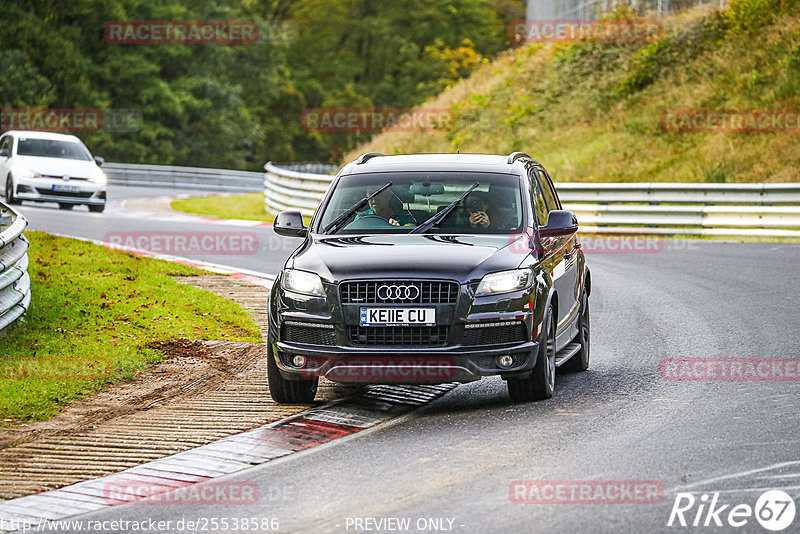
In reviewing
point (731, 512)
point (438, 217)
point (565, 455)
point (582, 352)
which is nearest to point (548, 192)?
point (582, 352)

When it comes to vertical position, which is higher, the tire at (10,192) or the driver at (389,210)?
the driver at (389,210)

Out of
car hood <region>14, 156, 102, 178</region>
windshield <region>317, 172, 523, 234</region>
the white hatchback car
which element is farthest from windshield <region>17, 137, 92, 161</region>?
windshield <region>317, 172, 523, 234</region>

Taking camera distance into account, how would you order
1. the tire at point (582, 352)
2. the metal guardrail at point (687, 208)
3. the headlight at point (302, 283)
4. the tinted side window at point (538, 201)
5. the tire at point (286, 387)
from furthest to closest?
1. the metal guardrail at point (687, 208)
2. the tire at point (582, 352)
3. the tinted side window at point (538, 201)
4. the tire at point (286, 387)
5. the headlight at point (302, 283)

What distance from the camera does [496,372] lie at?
8625 mm

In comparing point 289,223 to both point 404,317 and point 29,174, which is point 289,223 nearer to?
point 404,317

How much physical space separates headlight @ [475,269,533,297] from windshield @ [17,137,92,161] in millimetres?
21766

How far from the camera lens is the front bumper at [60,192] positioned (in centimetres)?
2761

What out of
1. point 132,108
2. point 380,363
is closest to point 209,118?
point 132,108

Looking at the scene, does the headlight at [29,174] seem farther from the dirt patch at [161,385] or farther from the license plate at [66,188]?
the dirt patch at [161,385]

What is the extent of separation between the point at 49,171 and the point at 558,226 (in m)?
20.5

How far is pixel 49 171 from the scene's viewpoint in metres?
27.9

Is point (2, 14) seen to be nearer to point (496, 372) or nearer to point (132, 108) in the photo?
point (132, 108)

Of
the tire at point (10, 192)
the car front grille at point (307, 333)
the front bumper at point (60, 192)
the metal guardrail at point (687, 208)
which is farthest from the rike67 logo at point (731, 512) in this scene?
the tire at point (10, 192)

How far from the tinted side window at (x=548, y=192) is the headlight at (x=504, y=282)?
6.98ft
